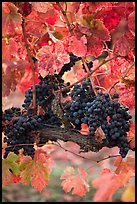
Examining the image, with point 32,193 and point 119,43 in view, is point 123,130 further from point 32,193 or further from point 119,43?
point 32,193

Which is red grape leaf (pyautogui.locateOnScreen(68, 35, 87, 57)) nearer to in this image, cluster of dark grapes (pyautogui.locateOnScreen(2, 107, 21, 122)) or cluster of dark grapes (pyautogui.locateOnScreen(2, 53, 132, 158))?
cluster of dark grapes (pyautogui.locateOnScreen(2, 53, 132, 158))

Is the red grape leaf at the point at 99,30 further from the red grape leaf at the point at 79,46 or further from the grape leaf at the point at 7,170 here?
the grape leaf at the point at 7,170

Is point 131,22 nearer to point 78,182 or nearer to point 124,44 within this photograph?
point 124,44

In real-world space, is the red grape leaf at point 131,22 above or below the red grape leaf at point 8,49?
below

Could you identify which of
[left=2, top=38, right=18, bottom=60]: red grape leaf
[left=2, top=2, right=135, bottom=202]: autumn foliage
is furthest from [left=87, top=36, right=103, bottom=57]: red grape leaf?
[left=2, top=38, right=18, bottom=60]: red grape leaf

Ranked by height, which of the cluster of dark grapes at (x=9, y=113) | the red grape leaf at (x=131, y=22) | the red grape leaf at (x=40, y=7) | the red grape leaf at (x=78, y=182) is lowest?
the red grape leaf at (x=78, y=182)

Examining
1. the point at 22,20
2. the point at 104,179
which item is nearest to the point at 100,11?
the point at 22,20

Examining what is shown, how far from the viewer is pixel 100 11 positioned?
4.22ft

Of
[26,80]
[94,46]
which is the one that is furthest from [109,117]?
[26,80]

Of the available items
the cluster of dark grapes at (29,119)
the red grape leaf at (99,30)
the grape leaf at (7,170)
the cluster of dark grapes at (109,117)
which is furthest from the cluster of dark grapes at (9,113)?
the red grape leaf at (99,30)

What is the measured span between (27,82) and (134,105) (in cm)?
38

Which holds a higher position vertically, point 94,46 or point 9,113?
point 94,46

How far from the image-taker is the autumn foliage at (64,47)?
1.23 meters

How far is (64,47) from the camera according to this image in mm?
1284
